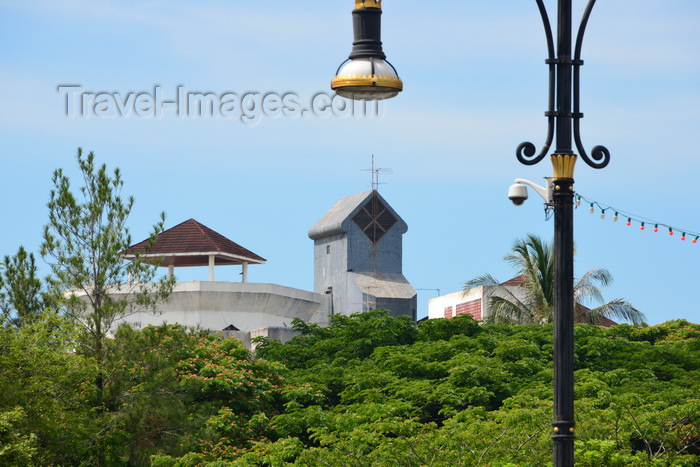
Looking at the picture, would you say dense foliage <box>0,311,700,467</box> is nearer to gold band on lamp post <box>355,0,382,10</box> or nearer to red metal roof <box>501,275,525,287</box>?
gold band on lamp post <box>355,0,382,10</box>

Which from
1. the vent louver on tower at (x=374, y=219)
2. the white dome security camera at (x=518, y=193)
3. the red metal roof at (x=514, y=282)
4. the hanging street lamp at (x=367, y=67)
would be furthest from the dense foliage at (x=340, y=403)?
the red metal roof at (x=514, y=282)

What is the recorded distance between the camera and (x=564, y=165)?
892 centimetres

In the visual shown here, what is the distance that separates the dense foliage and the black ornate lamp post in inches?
315

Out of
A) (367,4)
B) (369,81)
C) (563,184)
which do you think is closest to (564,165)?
(563,184)

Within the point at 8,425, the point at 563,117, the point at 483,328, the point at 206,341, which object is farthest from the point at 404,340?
the point at 563,117

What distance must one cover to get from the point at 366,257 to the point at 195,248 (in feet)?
21.6

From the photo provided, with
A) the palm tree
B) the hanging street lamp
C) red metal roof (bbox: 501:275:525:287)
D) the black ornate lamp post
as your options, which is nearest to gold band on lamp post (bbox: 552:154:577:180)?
the black ornate lamp post

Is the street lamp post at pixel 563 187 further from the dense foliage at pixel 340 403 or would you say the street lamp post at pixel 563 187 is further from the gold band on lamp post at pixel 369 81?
the dense foliage at pixel 340 403

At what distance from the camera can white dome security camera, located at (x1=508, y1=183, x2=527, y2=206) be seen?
949 cm

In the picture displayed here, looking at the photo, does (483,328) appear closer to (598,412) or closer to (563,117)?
(598,412)

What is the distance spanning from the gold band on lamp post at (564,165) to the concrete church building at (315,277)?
1181 inches

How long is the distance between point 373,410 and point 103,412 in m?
5.15

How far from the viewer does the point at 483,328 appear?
28234 mm

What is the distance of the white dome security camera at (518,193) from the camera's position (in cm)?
949
